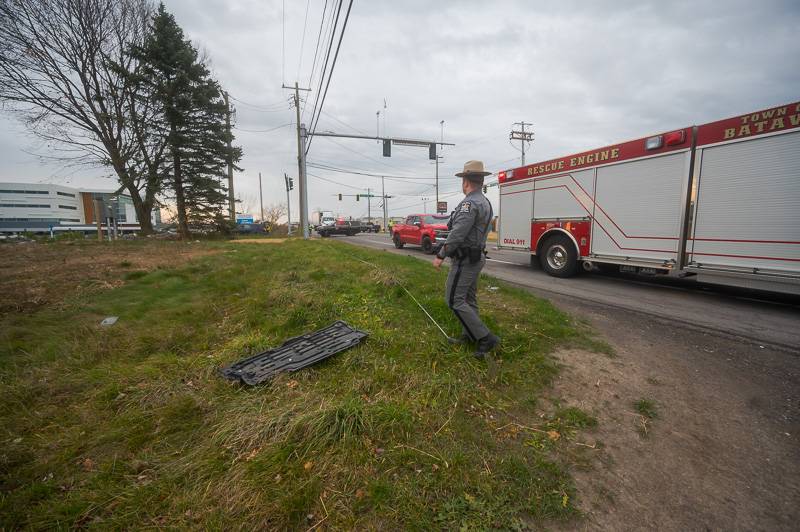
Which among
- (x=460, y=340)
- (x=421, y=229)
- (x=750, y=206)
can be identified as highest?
(x=750, y=206)

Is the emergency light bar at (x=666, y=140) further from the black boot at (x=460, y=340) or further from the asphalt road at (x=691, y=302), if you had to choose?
the black boot at (x=460, y=340)

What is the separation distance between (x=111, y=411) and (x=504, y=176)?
9.83m

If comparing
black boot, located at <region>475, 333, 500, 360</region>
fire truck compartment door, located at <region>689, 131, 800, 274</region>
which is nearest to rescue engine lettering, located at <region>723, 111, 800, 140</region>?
fire truck compartment door, located at <region>689, 131, 800, 274</region>

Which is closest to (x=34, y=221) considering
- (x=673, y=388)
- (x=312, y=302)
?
Answer: (x=312, y=302)

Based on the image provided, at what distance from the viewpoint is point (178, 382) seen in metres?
2.85

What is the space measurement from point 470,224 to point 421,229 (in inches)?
467

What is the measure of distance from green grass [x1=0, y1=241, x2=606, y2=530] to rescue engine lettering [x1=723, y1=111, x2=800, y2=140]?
459 cm

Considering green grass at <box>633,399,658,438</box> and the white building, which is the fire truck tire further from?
the white building

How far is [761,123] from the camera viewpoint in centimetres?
503

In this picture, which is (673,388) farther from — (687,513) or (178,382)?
(178,382)

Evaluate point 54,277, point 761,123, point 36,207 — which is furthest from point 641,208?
point 36,207

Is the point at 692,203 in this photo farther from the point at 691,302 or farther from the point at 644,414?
the point at 644,414

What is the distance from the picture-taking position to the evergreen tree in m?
17.3

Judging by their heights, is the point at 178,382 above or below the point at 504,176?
below
